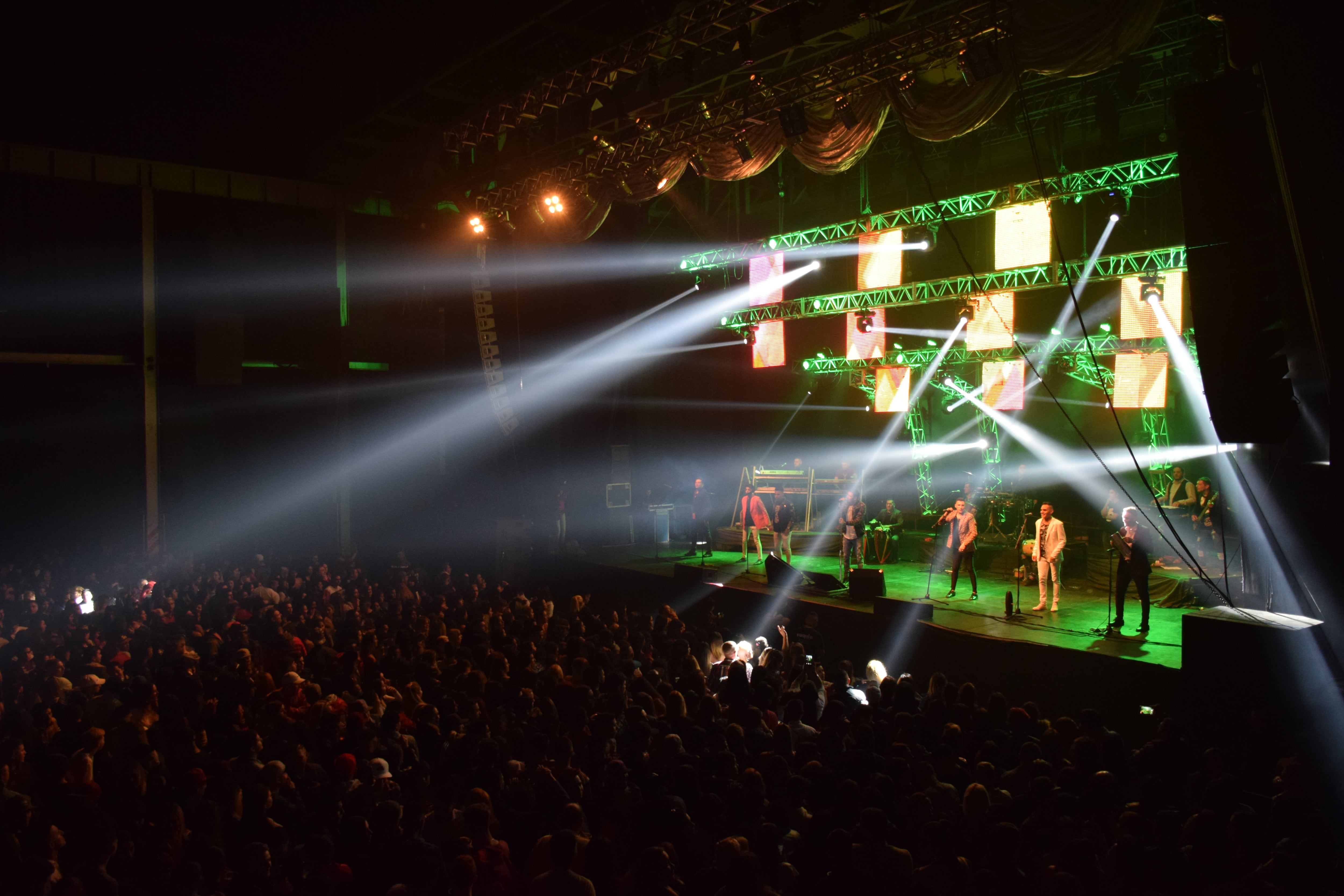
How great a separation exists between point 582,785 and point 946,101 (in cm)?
704

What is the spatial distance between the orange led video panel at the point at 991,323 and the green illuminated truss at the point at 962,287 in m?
0.24

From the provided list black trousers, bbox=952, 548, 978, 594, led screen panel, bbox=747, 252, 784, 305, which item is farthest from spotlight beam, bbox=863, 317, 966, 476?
black trousers, bbox=952, 548, 978, 594

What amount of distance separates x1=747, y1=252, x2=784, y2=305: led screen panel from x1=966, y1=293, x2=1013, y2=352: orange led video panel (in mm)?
3290

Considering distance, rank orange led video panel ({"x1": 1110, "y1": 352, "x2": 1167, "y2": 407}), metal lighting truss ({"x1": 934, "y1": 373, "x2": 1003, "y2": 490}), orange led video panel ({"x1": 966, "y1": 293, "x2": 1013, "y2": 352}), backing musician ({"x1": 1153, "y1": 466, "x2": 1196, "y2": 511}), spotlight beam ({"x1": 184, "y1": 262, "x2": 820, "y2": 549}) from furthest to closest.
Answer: metal lighting truss ({"x1": 934, "y1": 373, "x2": 1003, "y2": 490}) < spotlight beam ({"x1": 184, "y1": 262, "x2": 820, "y2": 549}) < orange led video panel ({"x1": 966, "y1": 293, "x2": 1013, "y2": 352}) < orange led video panel ({"x1": 1110, "y1": 352, "x2": 1167, "y2": 407}) < backing musician ({"x1": 1153, "y1": 466, "x2": 1196, "y2": 511})

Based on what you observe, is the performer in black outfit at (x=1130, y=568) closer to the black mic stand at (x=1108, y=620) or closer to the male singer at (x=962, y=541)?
the black mic stand at (x=1108, y=620)

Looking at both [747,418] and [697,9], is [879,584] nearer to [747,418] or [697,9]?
[697,9]

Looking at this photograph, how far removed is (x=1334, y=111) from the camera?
15.4ft

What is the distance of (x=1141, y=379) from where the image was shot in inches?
494

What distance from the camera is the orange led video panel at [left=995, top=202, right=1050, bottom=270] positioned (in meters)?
11.1

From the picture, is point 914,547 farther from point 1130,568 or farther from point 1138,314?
point 1130,568

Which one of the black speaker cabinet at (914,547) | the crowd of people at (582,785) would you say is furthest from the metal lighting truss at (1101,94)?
the crowd of people at (582,785)

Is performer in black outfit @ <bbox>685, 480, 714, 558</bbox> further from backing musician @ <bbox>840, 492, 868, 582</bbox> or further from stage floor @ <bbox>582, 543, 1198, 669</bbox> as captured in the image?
backing musician @ <bbox>840, 492, 868, 582</bbox>

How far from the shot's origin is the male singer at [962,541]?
11.1 m

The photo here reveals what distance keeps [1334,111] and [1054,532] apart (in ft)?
21.0
